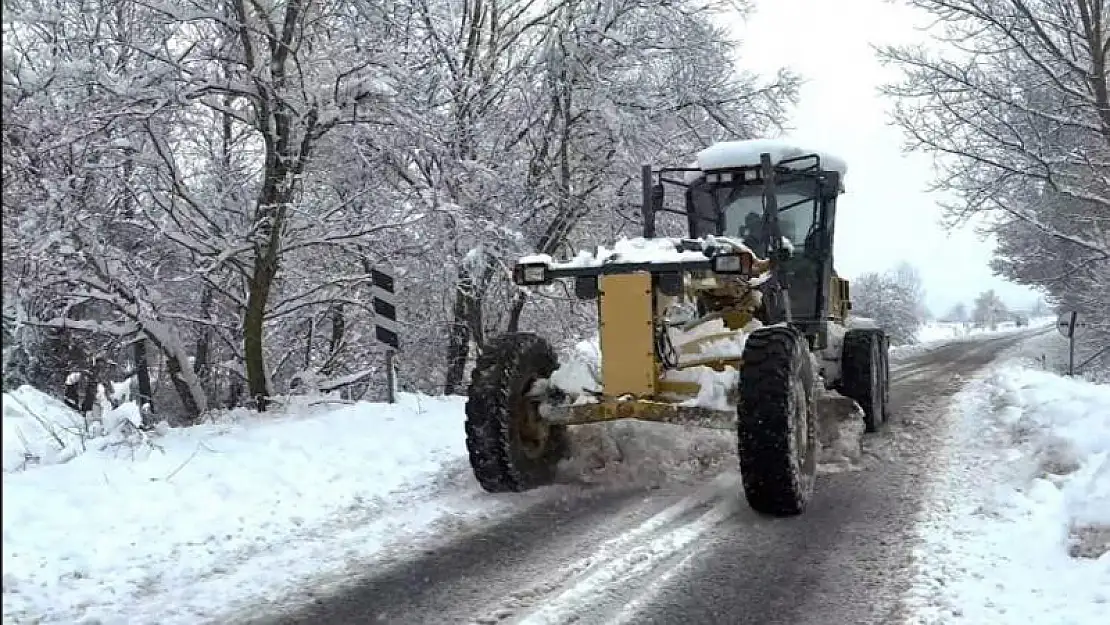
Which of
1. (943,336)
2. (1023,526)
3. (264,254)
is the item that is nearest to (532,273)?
(1023,526)

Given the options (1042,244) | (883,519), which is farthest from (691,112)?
(1042,244)

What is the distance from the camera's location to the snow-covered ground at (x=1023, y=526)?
133 inches

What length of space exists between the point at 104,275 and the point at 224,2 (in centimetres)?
293

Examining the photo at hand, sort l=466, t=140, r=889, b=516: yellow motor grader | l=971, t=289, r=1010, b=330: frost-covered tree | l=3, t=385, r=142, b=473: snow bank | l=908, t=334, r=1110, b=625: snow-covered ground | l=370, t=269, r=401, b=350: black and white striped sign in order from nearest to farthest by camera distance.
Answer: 1. l=908, t=334, r=1110, b=625: snow-covered ground
2. l=466, t=140, r=889, b=516: yellow motor grader
3. l=3, t=385, r=142, b=473: snow bank
4. l=370, t=269, r=401, b=350: black and white striped sign
5. l=971, t=289, r=1010, b=330: frost-covered tree

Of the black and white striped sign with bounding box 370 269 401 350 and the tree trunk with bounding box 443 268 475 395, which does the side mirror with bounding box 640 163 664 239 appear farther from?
the tree trunk with bounding box 443 268 475 395

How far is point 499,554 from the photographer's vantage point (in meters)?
4.21

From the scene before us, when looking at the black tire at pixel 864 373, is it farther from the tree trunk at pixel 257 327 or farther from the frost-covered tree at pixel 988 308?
the frost-covered tree at pixel 988 308

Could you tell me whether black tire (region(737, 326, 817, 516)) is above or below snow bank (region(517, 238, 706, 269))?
below

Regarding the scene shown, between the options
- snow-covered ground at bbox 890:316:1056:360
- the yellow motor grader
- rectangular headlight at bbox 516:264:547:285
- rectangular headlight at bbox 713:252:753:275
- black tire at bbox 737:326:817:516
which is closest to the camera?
black tire at bbox 737:326:817:516

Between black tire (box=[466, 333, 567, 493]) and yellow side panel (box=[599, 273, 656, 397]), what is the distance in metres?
0.61

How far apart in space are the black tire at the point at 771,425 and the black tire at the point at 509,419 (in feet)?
4.83

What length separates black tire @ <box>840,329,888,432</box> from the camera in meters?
7.78

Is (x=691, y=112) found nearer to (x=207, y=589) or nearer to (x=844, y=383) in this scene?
(x=844, y=383)

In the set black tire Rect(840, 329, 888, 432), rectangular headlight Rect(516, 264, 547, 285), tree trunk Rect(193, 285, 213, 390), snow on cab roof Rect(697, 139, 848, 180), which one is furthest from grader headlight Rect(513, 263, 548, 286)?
tree trunk Rect(193, 285, 213, 390)
